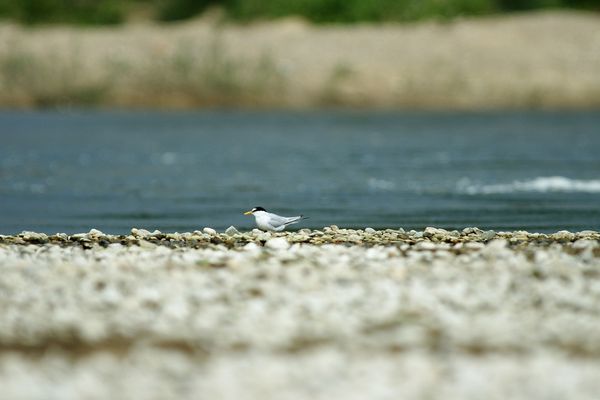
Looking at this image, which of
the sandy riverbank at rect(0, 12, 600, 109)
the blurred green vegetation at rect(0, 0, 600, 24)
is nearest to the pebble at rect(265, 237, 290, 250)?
the sandy riverbank at rect(0, 12, 600, 109)

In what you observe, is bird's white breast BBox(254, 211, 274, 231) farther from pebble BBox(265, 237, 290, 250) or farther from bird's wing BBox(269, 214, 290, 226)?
pebble BBox(265, 237, 290, 250)

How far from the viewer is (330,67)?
6238 cm

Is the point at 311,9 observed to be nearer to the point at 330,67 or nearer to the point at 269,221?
the point at 330,67

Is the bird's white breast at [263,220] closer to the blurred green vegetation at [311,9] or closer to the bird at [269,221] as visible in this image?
the bird at [269,221]

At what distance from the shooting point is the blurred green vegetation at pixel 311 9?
229ft

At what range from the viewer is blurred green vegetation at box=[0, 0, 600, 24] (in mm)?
69688

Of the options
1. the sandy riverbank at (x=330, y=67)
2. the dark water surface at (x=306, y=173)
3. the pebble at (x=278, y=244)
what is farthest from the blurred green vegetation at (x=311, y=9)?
the pebble at (x=278, y=244)

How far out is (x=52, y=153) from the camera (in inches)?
1410

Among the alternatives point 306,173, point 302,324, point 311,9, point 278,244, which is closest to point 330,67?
point 311,9

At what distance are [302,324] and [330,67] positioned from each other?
52.4m

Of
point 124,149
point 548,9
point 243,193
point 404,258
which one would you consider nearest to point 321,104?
point 548,9

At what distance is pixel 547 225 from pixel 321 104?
142 ft

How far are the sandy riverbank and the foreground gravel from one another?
47.6 meters

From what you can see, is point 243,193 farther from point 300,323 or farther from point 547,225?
point 300,323
